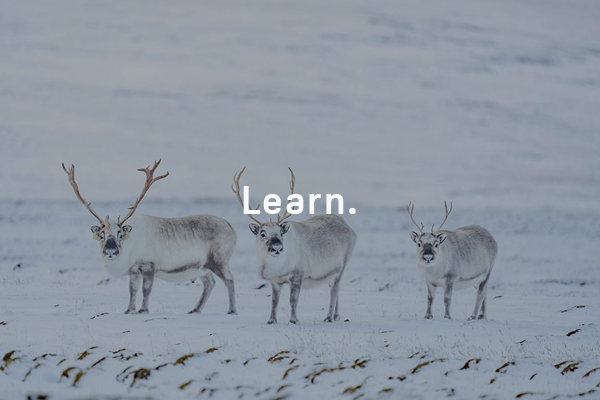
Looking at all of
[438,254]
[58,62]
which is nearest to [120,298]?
[438,254]

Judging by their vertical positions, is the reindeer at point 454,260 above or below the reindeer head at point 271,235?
below

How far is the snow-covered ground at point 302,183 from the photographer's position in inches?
382

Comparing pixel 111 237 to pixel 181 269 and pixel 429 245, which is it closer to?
pixel 181 269

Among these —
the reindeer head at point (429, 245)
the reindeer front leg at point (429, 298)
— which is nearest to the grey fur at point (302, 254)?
the reindeer head at point (429, 245)

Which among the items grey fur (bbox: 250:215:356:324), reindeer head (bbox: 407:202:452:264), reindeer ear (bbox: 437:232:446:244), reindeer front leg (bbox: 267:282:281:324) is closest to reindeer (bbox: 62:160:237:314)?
reindeer front leg (bbox: 267:282:281:324)

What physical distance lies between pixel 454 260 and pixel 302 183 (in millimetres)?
43399

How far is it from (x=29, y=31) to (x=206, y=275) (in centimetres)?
9377

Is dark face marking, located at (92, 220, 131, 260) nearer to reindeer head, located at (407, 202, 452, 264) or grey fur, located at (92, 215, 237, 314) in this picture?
grey fur, located at (92, 215, 237, 314)

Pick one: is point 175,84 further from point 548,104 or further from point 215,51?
point 548,104

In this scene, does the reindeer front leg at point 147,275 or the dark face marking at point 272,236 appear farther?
the reindeer front leg at point 147,275

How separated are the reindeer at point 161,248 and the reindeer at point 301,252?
42.0 inches

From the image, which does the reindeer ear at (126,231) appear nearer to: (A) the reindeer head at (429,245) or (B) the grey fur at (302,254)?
(B) the grey fur at (302,254)

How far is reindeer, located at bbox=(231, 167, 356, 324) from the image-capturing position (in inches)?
504

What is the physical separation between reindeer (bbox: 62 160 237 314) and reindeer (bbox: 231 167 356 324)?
107cm
